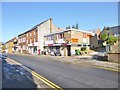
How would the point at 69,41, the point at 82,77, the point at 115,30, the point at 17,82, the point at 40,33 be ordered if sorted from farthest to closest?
1. the point at 115,30
2. the point at 40,33
3. the point at 69,41
4. the point at 82,77
5. the point at 17,82

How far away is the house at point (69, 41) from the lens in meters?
42.2

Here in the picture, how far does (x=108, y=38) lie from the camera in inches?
2042

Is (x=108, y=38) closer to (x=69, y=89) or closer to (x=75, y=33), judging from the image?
(x=75, y=33)

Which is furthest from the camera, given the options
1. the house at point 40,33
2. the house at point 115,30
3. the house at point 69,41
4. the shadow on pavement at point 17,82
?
the house at point 115,30

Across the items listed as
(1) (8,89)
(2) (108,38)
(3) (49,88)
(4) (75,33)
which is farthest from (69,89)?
(2) (108,38)

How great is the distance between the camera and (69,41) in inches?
1654

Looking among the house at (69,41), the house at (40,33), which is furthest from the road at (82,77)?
the house at (40,33)

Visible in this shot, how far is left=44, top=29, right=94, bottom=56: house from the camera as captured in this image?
138 ft

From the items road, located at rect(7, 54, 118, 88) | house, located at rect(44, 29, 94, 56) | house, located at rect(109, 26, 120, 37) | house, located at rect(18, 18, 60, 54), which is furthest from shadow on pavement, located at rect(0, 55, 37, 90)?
house, located at rect(109, 26, 120, 37)

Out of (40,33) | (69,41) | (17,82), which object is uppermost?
(40,33)

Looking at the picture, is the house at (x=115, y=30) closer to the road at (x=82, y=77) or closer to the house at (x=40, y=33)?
the house at (x=40, y=33)

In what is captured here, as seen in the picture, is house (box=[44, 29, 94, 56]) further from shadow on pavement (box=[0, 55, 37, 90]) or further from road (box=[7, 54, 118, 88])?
shadow on pavement (box=[0, 55, 37, 90])

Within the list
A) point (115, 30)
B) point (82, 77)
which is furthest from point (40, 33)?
point (82, 77)

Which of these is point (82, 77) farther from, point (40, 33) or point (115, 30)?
point (115, 30)
